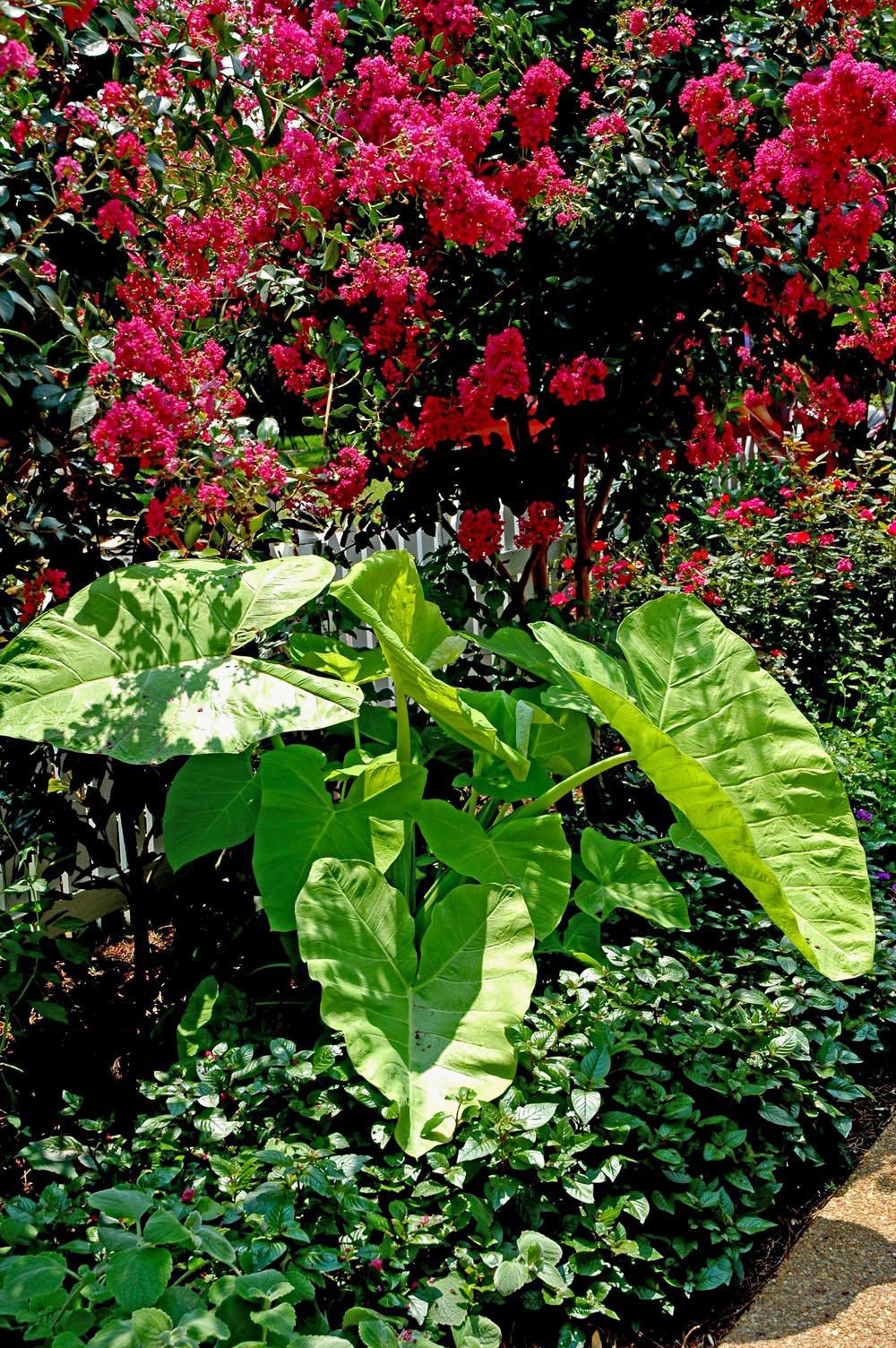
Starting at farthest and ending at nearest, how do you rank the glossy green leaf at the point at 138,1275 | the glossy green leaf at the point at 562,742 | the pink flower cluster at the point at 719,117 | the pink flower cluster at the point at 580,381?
the pink flower cluster at the point at 580,381, the pink flower cluster at the point at 719,117, the glossy green leaf at the point at 562,742, the glossy green leaf at the point at 138,1275

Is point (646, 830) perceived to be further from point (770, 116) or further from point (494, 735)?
point (770, 116)

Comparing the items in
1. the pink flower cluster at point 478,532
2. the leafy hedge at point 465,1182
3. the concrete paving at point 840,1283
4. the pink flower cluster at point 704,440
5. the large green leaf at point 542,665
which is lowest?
the concrete paving at point 840,1283

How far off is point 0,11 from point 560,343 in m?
1.96

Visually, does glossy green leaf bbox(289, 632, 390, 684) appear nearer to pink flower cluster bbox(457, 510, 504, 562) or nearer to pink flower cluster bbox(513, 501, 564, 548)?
pink flower cluster bbox(457, 510, 504, 562)

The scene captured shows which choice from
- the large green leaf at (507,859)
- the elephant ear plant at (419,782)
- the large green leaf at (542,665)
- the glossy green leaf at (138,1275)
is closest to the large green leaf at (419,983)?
the elephant ear plant at (419,782)

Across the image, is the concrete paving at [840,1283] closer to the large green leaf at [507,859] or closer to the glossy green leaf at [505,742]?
the large green leaf at [507,859]

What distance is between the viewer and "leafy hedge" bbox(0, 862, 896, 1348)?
1641 millimetres

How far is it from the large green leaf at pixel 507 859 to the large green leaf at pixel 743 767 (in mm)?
264

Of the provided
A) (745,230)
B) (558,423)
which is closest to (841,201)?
(745,230)

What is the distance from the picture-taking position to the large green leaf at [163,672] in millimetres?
2209

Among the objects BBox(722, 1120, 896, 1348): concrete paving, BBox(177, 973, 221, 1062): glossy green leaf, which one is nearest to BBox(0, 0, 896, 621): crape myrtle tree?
BBox(177, 973, 221, 1062): glossy green leaf

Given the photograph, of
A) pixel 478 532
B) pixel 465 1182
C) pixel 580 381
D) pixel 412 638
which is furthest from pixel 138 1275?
pixel 580 381

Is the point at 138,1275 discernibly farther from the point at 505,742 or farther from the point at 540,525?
the point at 540,525

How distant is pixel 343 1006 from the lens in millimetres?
2025
